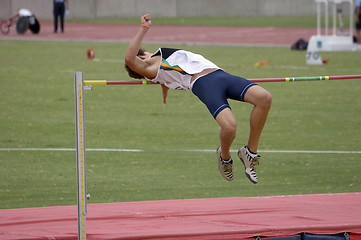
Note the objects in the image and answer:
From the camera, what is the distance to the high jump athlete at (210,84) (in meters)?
6.13

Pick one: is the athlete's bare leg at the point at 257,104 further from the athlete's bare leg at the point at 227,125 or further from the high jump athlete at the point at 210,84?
the athlete's bare leg at the point at 227,125

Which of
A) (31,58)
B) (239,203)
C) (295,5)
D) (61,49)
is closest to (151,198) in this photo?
(239,203)

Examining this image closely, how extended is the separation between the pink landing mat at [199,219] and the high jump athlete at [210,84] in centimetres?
43

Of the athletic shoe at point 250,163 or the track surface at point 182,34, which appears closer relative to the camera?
the athletic shoe at point 250,163

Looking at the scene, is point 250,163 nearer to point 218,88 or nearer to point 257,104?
point 257,104

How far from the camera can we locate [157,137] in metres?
10.9

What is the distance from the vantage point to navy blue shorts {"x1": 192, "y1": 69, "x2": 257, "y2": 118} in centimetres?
614

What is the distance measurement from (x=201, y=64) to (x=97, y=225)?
1580 millimetres

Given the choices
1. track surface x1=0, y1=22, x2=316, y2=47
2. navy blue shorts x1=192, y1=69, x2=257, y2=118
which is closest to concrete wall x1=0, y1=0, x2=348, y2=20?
track surface x1=0, y1=22, x2=316, y2=47

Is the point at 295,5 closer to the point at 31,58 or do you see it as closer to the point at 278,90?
the point at 31,58

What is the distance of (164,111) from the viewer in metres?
12.9

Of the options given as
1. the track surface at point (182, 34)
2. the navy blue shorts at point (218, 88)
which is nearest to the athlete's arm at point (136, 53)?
the navy blue shorts at point (218, 88)

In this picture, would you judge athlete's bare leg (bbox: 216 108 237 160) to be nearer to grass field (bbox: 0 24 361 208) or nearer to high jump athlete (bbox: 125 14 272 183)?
high jump athlete (bbox: 125 14 272 183)

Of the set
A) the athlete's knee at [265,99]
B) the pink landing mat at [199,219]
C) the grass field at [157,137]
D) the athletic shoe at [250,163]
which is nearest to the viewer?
the pink landing mat at [199,219]
